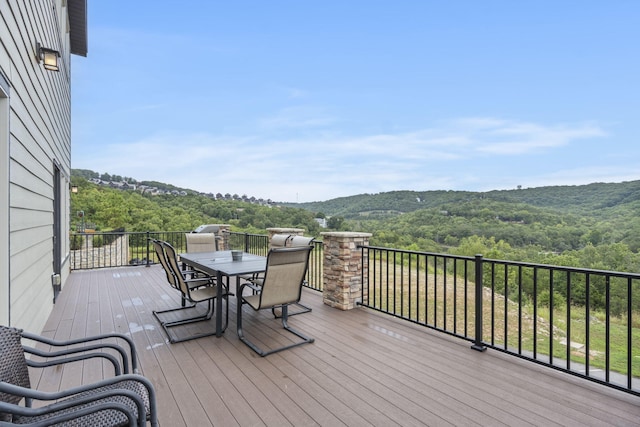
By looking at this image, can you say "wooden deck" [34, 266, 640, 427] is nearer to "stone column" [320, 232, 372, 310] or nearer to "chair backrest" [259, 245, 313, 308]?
"chair backrest" [259, 245, 313, 308]

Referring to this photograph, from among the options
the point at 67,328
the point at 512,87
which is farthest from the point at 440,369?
the point at 512,87

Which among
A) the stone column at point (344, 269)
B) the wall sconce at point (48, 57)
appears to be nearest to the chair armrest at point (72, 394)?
the stone column at point (344, 269)

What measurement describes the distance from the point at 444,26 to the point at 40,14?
13.1 meters

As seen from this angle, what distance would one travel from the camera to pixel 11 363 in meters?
1.39

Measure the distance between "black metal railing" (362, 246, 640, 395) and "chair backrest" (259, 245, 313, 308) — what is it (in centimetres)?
106

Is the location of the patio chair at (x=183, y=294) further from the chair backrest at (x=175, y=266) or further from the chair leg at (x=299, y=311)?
the chair leg at (x=299, y=311)

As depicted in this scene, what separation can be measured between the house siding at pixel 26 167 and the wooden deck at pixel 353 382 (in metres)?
0.64

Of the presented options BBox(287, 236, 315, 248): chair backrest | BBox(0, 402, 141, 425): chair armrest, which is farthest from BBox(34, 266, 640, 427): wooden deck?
BBox(287, 236, 315, 248): chair backrest

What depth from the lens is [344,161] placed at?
2781cm

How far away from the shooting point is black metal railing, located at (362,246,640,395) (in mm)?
2402

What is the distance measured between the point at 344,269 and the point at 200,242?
115 inches

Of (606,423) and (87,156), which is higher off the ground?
(87,156)

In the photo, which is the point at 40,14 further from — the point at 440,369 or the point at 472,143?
the point at 472,143

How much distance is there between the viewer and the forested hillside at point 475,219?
14.7m
